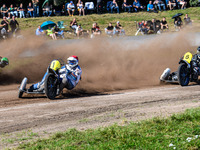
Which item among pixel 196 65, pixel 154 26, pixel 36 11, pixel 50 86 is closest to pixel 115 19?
pixel 154 26

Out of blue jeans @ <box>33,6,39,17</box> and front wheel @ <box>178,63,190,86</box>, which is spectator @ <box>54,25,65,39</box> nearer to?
blue jeans @ <box>33,6,39,17</box>

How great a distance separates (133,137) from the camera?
19.7 ft

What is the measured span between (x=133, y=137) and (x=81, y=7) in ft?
82.7

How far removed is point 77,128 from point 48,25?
54.9 ft

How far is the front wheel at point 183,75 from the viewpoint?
1323 cm

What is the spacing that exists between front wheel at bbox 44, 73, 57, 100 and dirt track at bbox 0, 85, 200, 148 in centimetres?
26

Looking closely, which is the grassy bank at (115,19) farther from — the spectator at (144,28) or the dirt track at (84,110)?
the dirt track at (84,110)

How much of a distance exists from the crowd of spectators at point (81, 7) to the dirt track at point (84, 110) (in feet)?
58.7

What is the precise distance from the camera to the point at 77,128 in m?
6.90

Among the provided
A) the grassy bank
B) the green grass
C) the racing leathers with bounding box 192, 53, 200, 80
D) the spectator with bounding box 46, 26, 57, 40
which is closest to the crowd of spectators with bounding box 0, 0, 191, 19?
the grassy bank

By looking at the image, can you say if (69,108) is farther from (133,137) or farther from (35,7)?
(35,7)

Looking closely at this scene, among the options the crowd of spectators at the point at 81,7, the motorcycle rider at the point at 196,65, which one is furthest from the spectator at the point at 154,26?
the motorcycle rider at the point at 196,65

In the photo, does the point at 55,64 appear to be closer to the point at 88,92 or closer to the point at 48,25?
the point at 88,92

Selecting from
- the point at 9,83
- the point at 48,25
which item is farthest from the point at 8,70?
the point at 48,25
